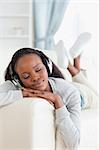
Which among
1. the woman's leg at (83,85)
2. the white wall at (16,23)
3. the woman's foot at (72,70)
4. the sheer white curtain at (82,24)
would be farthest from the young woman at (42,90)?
the white wall at (16,23)

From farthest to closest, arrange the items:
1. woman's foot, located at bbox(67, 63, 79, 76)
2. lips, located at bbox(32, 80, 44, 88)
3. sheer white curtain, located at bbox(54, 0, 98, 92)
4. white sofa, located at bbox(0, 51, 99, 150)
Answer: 1. sheer white curtain, located at bbox(54, 0, 98, 92)
2. woman's foot, located at bbox(67, 63, 79, 76)
3. lips, located at bbox(32, 80, 44, 88)
4. white sofa, located at bbox(0, 51, 99, 150)

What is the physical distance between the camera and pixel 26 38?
3.92 meters

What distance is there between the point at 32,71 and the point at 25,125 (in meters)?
0.30

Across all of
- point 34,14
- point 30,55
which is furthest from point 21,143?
point 34,14

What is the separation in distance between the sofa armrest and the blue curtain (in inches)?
93.7

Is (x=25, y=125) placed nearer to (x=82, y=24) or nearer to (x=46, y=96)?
(x=46, y=96)

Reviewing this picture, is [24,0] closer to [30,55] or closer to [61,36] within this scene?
[61,36]

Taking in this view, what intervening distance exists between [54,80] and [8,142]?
51cm

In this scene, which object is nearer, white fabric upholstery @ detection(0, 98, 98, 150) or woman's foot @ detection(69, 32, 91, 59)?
white fabric upholstery @ detection(0, 98, 98, 150)

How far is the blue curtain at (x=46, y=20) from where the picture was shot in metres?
3.74

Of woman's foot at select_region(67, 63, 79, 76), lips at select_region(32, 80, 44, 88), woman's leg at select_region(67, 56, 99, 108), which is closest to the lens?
lips at select_region(32, 80, 44, 88)

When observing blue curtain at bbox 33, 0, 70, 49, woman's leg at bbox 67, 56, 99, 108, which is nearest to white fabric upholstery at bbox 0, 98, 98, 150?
woman's leg at bbox 67, 56, 99, 108

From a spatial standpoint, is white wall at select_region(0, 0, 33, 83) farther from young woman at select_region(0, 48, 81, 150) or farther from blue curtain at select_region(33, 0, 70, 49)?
young woman at select_region(0, 48, 81, 150)

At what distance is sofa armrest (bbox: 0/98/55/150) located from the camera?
4.61ft
